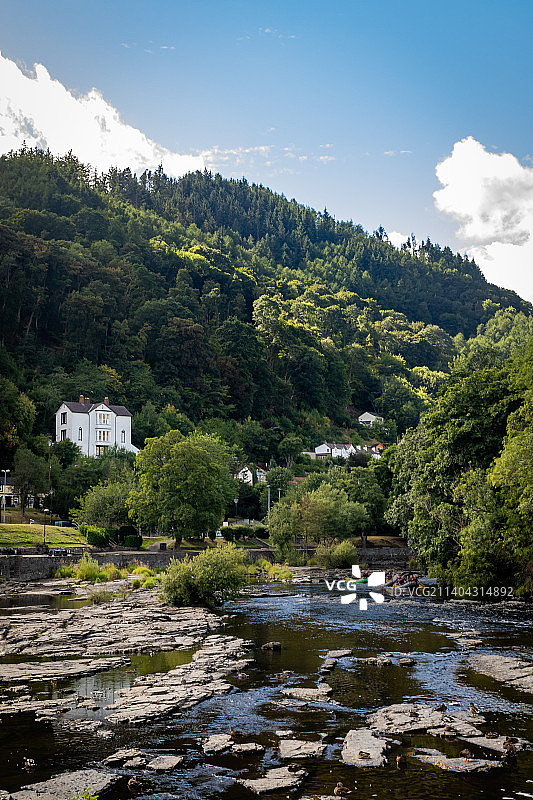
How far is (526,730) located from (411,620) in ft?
59.7

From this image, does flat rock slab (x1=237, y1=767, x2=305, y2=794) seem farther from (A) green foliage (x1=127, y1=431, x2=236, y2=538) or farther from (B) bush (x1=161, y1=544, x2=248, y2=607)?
(A) green foliage (x1=127, y1=431, x2=236, y2=538)

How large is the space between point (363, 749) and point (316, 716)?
2.93m

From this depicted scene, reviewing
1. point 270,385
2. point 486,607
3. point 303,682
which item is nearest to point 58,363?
point 270,385

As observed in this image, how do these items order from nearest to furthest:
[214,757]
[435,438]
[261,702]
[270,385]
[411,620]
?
[214,757]
[261,702]
[411,620]
[435,438]
[270,385]

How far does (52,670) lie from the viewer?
21.6 metres

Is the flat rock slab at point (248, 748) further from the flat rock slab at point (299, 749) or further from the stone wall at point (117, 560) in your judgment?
the stone wall at point (117, 560)

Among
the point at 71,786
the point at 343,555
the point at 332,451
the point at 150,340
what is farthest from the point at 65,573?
the point at 332,451

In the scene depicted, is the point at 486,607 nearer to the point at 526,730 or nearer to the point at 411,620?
the point at 411,620

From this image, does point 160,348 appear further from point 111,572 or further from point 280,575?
point 111,572

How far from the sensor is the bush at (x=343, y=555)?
69.2m

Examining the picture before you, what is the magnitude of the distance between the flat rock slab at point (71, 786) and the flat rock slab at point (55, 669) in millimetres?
8412

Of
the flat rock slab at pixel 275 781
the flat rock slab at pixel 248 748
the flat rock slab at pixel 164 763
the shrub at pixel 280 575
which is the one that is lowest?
the shrub at pixel 280 575

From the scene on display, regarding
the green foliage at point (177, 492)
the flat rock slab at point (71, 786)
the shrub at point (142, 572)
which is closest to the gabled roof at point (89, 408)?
the green foliage at point (177, 492)

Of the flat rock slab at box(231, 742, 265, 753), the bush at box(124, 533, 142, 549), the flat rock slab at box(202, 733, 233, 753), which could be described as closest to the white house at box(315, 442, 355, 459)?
the bush at box(124, 533, 142, 549)
